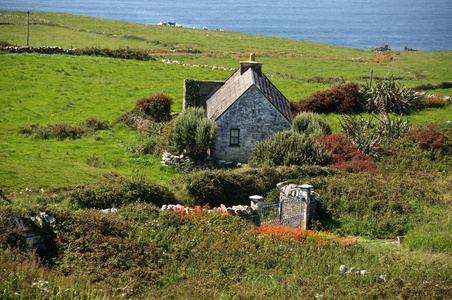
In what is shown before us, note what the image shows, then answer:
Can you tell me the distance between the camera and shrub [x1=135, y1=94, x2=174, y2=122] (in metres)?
Answer: 31.3

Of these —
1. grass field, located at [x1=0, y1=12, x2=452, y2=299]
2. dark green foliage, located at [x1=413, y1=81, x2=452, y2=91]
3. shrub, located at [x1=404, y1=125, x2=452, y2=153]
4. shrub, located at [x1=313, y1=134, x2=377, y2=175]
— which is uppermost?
dark green foliage, located at [x1=413, y1=81, x2=452, y2=91]

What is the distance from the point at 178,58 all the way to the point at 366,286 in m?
48.9

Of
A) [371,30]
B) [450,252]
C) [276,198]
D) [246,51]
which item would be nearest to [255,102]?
[276,198]

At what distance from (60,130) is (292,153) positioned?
15.4m

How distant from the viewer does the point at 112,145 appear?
26.9 metres

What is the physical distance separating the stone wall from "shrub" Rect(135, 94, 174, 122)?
6479mm

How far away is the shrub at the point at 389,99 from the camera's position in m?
35.4

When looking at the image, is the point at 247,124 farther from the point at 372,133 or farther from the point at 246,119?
the point at 372,133

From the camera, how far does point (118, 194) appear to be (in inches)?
629

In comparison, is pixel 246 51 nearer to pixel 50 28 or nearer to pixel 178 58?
pixel 178 58

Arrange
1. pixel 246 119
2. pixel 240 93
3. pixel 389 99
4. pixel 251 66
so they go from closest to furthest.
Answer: pixel 240 93
pixel 246 119
pixel 251 66
pixel 389 99

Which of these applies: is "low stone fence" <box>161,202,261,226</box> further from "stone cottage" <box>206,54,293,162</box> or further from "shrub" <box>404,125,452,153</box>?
"shrub" <box>404,125,452,153</box>

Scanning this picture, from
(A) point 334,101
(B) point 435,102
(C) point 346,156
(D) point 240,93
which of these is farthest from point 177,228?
(B) point 435,102

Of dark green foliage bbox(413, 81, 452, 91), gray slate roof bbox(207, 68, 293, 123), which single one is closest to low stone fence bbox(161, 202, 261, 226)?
gray slate roof bbox(207, 68, 293, 123)
